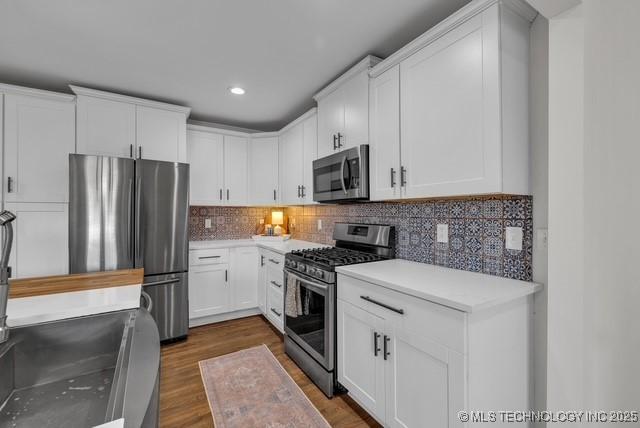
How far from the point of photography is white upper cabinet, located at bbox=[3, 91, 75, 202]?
2.51 m

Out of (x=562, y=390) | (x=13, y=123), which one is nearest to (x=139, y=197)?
(x=13, y=123)

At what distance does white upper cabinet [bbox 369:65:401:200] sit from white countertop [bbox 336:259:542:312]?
0.52 metres

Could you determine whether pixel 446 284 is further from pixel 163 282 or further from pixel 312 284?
pixel 163 282

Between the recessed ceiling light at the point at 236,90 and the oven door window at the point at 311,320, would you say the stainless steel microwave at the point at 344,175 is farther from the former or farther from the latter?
the recessed ceiling light at the point at 236,90

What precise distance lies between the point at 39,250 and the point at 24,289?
163cm

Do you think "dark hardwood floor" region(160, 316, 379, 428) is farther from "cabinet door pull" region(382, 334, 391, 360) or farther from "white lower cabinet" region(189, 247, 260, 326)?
"cabinet door pull" region(382, 334, 391, 360)

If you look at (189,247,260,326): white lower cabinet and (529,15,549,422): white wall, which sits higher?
(529,15,549,422): white wall

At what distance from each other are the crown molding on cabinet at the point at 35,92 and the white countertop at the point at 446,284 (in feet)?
10.1

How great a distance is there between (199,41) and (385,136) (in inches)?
59.6

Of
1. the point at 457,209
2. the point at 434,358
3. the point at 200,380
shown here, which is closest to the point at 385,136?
the point at 457,209

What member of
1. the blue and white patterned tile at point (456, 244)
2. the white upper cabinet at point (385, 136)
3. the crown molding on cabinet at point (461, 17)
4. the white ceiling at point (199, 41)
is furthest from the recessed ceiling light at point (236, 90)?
the blue and white patterned tile at point (456, 244)

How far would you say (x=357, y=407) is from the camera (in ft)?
6.22

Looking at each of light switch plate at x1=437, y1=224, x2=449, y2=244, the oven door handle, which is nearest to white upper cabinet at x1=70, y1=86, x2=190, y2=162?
the oven door handle

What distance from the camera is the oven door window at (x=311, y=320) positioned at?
208cm
